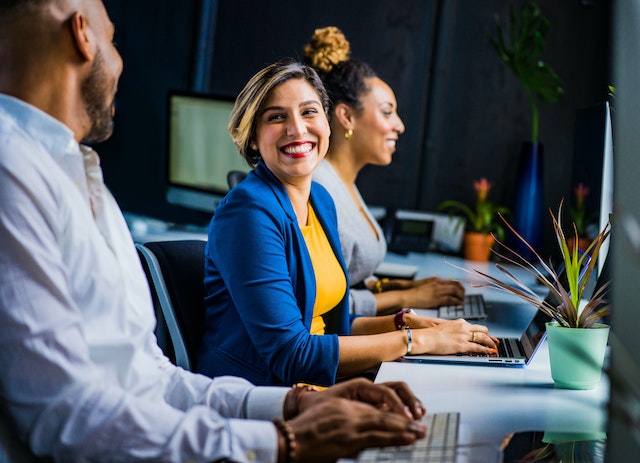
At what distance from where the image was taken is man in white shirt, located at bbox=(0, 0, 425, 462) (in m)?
1.04

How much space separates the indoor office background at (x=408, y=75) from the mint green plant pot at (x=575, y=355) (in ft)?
7.46

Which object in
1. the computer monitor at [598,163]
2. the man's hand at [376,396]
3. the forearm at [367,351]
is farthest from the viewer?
the computer monitor at [598,163]

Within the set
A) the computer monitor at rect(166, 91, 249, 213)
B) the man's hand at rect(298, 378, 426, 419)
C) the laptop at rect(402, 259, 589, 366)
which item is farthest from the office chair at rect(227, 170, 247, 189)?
the man's hand at rect(298, 378, 426, 419)

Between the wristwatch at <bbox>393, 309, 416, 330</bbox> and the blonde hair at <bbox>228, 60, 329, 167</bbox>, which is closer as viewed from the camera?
the blonde hair at <bbox>228, 60, 329, 167</bbox>

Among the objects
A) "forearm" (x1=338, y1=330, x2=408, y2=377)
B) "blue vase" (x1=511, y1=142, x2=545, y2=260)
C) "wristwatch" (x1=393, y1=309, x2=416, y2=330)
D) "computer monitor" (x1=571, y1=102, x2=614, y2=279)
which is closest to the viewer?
"forearm" (x1=338, y1=330, x2=408, y2=377)

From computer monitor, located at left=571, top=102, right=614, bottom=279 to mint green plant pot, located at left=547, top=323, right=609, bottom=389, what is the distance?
351 mm

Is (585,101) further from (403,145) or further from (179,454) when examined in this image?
(179,454)

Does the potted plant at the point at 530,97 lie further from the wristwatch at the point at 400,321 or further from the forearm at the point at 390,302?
the wristwatch at the point at 400,321

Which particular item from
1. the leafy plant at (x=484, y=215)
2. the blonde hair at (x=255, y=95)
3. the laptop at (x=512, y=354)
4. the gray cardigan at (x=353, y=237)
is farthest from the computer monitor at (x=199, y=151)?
the laptop at (x=512, y=354)

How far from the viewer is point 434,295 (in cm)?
258

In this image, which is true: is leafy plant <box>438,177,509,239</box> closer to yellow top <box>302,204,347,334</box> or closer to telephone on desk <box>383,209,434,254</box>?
telephone on desk <box>383,209,434,254</box>

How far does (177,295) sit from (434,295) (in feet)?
3.26

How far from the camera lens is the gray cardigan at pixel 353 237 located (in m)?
2.61

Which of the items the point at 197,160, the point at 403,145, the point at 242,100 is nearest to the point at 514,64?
the point at 403,145
